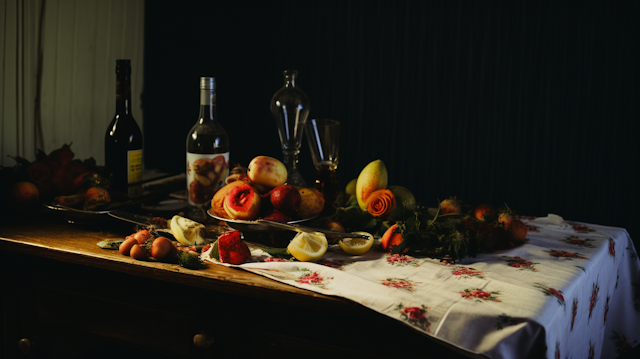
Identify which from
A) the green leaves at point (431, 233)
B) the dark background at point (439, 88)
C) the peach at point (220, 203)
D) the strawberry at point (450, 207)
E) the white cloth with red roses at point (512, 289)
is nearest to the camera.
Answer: the white cloth with red roses at point (512, 289)

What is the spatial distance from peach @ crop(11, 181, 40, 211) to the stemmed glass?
24.7 inches

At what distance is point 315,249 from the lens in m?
0.87

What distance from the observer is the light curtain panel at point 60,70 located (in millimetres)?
1692

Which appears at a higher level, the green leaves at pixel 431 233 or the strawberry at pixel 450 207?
the strawberry at pixel 450 207

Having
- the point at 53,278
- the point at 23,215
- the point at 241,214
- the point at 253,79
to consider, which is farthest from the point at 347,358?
the point at 253,79

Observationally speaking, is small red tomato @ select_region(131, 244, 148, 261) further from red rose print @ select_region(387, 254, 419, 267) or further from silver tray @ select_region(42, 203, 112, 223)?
red rose print @ select_region(387, 254, 419, 267)

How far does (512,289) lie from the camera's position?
2.41 feet

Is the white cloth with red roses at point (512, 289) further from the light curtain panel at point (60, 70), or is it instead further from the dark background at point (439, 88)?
the light curtain panel at point (60, 70)

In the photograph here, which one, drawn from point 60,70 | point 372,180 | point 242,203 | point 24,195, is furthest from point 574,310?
point 60,70

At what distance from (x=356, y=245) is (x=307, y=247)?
10 cm

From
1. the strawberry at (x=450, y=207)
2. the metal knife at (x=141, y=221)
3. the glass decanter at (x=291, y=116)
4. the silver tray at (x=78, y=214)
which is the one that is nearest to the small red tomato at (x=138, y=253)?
the metal knife at (x=141, y=221)

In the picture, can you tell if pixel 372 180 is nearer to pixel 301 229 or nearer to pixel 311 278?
pixel 301 229

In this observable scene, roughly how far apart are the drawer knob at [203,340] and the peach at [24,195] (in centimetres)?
57

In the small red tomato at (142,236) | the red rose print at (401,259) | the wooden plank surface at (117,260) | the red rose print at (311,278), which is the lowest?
the wooden plank surface at (117,260)
